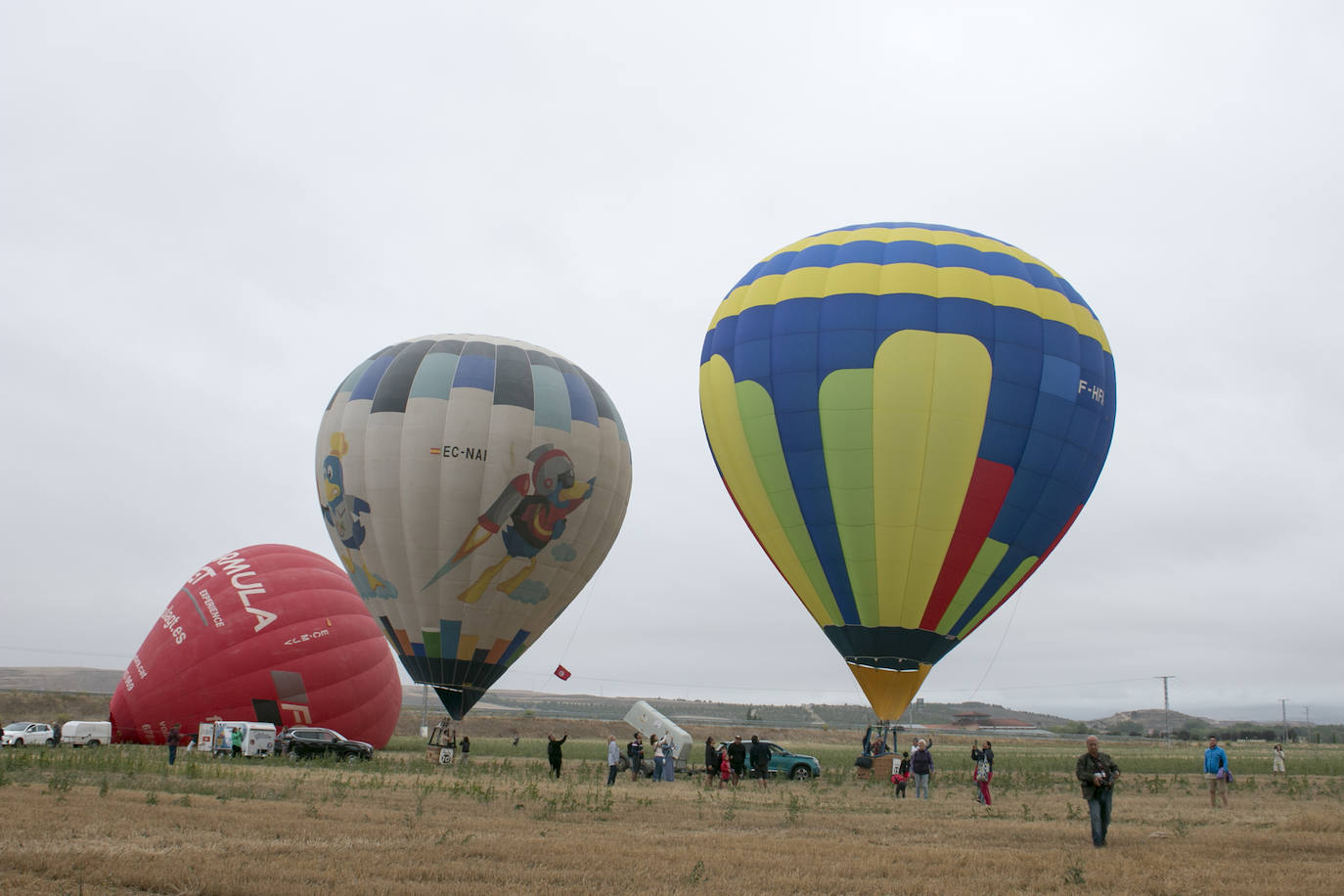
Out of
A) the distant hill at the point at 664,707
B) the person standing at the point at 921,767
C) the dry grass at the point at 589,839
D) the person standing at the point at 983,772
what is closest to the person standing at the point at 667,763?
the dry grass at the point at 589,839

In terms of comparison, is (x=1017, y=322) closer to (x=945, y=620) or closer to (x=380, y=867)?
(x=945, y=620)

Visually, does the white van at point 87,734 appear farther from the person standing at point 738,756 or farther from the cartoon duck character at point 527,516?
the person standing at point 738,756

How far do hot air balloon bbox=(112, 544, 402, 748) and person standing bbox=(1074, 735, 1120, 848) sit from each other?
20.5 meters

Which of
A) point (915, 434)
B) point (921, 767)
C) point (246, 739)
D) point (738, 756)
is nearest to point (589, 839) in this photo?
point (921, 767)

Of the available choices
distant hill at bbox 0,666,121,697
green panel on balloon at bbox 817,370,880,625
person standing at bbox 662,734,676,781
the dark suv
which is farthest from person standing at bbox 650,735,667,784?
distant hill at bbox 0,666,121,697

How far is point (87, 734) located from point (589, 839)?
74.8ft

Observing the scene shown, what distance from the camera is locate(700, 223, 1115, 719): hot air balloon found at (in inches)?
832

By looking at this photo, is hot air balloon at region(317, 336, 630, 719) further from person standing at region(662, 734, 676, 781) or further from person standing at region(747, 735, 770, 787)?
person standing at region(747, 735, 770, 787)

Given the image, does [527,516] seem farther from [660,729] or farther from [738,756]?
[738,756]

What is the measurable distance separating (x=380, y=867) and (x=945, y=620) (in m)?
15.1

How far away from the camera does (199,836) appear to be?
10.2 m

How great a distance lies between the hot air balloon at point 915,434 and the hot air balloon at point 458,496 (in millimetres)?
5954

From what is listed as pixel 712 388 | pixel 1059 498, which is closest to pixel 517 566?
pixel 712 388

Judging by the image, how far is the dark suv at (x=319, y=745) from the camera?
24891mm
